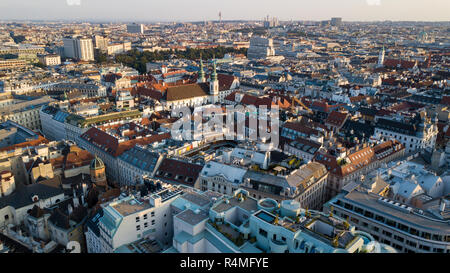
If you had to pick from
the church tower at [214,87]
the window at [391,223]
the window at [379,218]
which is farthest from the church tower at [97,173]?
the church tower at [214,87]

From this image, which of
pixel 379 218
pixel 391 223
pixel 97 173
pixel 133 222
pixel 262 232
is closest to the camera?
pixel 262 232

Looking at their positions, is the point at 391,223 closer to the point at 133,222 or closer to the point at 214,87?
the point at 133,222

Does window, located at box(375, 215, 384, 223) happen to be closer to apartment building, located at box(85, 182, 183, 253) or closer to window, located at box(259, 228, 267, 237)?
window, located at box(259, 228, 267, 237)

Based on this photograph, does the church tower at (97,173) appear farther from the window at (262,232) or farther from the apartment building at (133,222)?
the window at (262,232)

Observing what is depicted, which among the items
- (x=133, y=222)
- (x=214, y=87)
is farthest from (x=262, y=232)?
(x=214, y=87)

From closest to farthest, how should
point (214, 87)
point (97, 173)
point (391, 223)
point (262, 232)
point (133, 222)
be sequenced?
point (262, 232), point (133, 222), point (391, 223), point (97, 173), point (214, 87)

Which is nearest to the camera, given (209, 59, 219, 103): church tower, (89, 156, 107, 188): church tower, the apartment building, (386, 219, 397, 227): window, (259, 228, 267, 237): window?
(259, 228, 267, 237): window

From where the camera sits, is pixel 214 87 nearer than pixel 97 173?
No

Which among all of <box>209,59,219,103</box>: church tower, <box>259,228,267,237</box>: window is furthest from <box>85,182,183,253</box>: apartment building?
<box>209,59,219,103</box>: church tower
